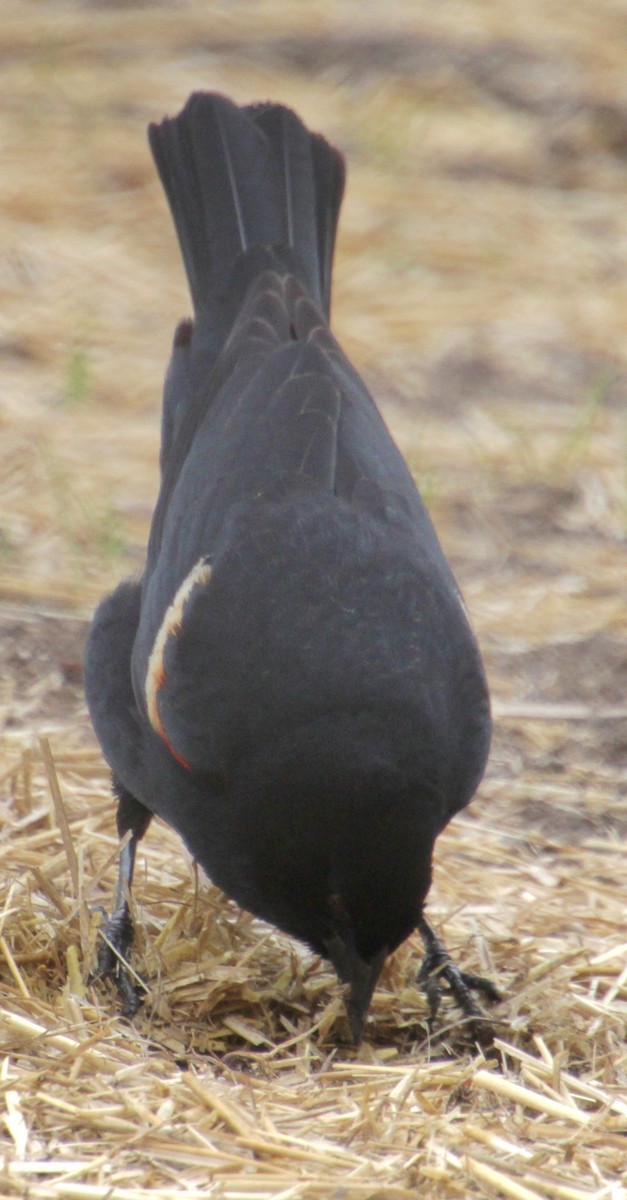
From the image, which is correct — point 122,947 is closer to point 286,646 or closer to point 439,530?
point 286,646

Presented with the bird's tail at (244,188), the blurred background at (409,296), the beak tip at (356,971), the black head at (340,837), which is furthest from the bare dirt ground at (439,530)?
the bird's tail at (244,188)

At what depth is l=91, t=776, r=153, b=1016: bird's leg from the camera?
433 centimetres

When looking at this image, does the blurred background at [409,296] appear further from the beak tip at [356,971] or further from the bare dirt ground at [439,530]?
the beak tip at [356,971]

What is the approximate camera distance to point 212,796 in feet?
13.1

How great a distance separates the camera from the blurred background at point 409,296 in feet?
21.5

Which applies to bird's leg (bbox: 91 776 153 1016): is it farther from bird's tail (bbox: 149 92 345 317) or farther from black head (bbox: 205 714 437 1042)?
bird's tail (bbox: 149 92 345 317)

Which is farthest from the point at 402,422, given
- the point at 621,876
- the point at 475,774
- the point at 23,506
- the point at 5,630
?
the point at 475,774

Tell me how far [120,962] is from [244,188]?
2495 millimetres

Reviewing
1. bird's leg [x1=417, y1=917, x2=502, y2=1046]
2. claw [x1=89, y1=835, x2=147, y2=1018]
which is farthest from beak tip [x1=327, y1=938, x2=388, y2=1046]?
claw [x1=89, y1=835, x2=147, y2=1018]

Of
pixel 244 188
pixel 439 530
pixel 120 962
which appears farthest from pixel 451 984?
pixel 439 530

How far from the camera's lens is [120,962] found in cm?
441

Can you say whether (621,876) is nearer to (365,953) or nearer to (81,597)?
(365,953)

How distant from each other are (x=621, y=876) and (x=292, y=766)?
190 cm

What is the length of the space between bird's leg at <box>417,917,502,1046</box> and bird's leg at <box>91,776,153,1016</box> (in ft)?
2.44
